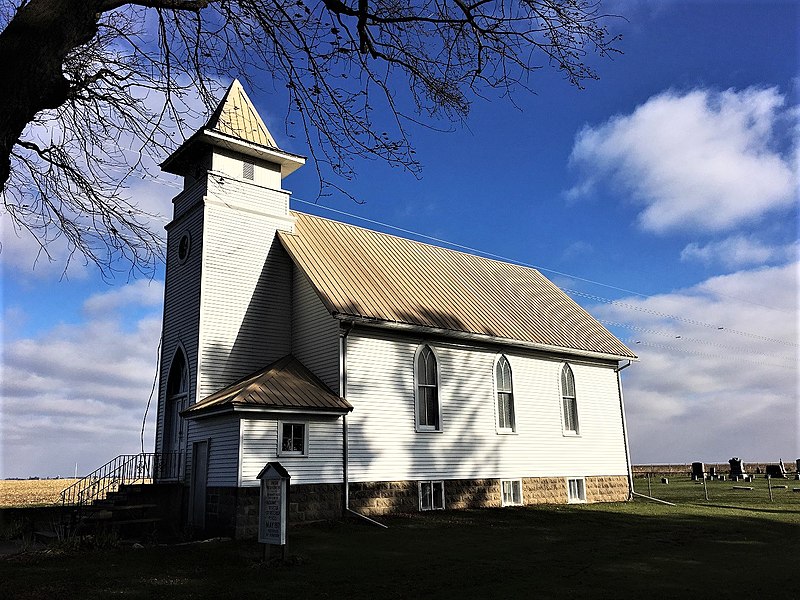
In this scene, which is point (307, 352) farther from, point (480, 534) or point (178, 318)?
point (480, 534)

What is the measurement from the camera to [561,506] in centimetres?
2338

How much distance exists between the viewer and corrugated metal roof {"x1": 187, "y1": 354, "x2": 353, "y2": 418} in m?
17.4

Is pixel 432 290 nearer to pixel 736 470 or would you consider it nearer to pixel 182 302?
pixel 182 302

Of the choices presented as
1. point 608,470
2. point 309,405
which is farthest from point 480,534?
point 608,470

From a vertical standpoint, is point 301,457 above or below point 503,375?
below

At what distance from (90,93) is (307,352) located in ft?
44.6

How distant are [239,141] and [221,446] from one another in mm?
9505

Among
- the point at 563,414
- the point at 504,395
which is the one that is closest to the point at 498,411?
the point at 504,395

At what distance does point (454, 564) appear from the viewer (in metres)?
13.0

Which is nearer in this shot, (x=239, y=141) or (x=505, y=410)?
(x=239, y=141)

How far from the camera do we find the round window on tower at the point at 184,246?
2181 centimetres

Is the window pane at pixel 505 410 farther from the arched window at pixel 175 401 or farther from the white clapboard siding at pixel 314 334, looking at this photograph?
the arched window at pixel 175 401

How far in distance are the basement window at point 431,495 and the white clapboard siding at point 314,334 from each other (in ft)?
14.0

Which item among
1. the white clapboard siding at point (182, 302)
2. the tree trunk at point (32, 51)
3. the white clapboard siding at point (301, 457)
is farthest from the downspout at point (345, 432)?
the tree trunk at point (32, 51)
